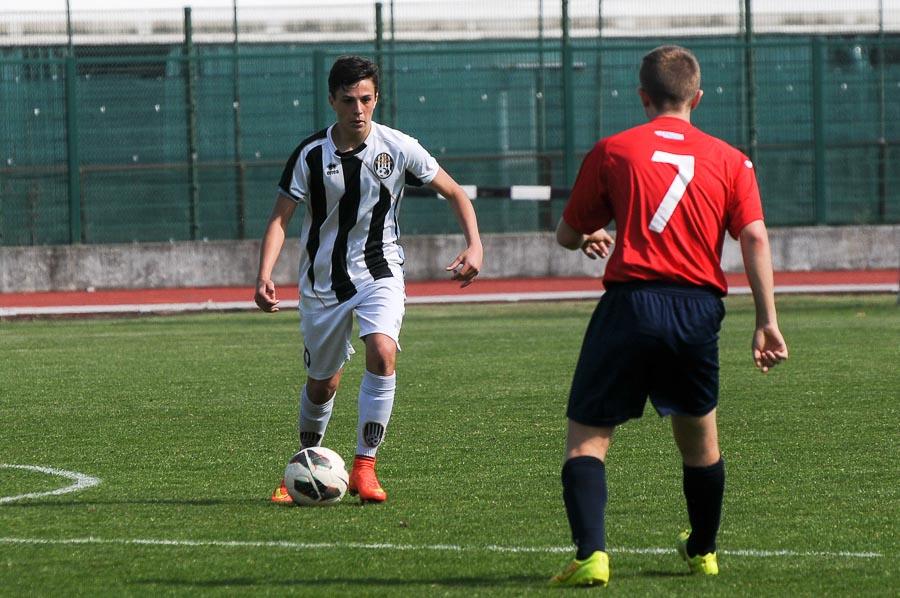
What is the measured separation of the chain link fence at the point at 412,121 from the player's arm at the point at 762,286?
56.7 feet

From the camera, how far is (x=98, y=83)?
72.9 feet

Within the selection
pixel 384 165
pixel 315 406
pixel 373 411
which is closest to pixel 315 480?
pixel 373 411

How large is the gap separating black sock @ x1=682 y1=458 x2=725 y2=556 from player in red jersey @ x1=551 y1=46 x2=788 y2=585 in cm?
18

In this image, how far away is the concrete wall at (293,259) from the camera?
21.8m

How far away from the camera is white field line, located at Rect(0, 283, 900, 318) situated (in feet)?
60.5

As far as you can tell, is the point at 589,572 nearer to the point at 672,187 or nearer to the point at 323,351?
the point at 672,187

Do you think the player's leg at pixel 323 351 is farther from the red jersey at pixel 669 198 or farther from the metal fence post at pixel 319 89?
the metal fence post at pixel 319 89

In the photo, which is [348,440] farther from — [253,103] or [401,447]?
[253,103]

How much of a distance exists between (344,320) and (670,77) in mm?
2356

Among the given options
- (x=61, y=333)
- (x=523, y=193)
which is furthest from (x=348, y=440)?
(x=523, y=193)

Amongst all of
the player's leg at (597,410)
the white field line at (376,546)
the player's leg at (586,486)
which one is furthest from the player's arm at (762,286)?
the white field line at (376,546)

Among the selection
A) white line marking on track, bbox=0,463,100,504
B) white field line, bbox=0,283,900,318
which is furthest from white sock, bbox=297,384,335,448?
white field line, bbox=0,283,900,318

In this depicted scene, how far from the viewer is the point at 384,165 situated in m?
6.81

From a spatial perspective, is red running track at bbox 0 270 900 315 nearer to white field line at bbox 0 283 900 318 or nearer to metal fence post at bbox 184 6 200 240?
white field line at bbox 0 283 900 318
